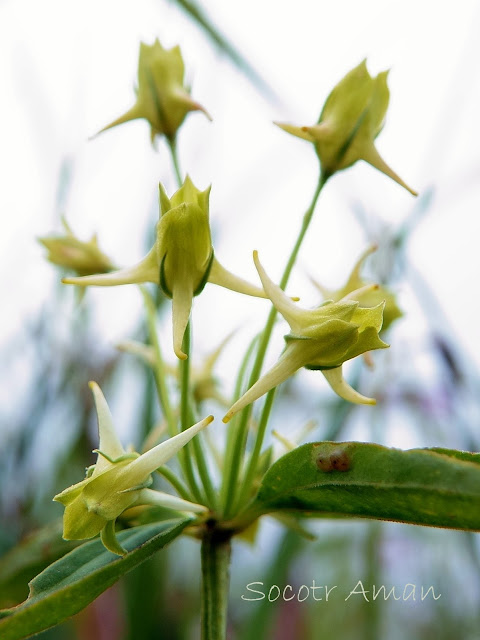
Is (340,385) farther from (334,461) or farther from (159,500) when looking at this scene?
(159,500)

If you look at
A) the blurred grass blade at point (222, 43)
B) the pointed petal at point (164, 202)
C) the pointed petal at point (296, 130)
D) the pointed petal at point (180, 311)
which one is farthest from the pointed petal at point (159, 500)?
the blurred grass blade at point (222, 43)

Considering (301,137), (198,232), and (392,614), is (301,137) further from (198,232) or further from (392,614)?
(392,614)

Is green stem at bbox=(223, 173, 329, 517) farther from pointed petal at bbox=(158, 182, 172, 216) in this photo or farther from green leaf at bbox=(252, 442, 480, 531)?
pointed petal at bbox=(158, 182, 172, 216)

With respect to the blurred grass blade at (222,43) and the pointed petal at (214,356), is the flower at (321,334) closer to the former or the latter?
the pointed petal at (214,356)

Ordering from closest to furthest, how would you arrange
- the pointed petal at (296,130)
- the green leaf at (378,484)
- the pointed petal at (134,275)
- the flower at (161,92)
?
the green leaf at (378,484) → the pointed petal at (134,275) → the pointed petal at (296,130) → the flower at (161,92)

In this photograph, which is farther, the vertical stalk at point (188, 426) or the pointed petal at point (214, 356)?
the pointed petal at point (214, 356)

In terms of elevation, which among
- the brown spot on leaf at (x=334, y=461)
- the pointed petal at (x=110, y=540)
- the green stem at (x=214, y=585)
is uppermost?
the brown spot on leaf at (x=334, y=461)

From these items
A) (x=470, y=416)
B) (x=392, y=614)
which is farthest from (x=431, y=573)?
(x=392, y=614)
